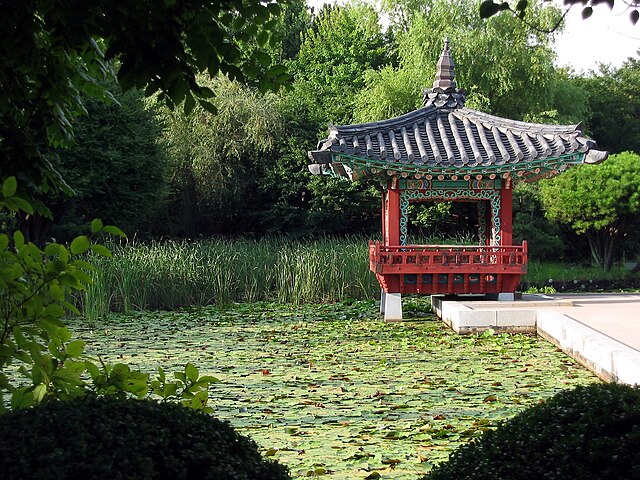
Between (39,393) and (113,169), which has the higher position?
(113,169)

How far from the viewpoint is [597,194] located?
15953mm

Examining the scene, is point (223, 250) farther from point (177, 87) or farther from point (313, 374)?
point (177, 87)

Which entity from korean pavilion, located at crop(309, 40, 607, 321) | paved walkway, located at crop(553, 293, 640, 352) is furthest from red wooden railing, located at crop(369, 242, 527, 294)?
paved walkway, located at crop(553, 293, 640, 352)

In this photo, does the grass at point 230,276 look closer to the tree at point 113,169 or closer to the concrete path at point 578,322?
the concrete path at point 578,322

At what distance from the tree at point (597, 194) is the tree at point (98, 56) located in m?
14.2

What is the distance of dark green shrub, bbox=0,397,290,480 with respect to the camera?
1816 millimetres

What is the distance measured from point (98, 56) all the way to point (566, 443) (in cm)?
198

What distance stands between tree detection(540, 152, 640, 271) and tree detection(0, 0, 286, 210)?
1417 cm

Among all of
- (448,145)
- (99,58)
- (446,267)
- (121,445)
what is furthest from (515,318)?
(121,445)

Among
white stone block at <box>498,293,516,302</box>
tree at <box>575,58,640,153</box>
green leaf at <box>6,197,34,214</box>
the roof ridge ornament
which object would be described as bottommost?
white stone block at <box>498,293,516,302</box>

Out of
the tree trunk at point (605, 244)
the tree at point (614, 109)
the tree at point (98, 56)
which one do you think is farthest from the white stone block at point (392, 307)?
the tree at point (614, 109)

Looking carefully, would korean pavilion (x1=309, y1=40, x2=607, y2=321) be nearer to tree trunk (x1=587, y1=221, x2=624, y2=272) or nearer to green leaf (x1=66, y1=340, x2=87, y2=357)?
green leaf (x1=66, y1=340, x2=87, y2=357)

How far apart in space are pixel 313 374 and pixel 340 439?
7.01 feet

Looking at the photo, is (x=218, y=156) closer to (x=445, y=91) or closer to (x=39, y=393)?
(x=445, y=91)
